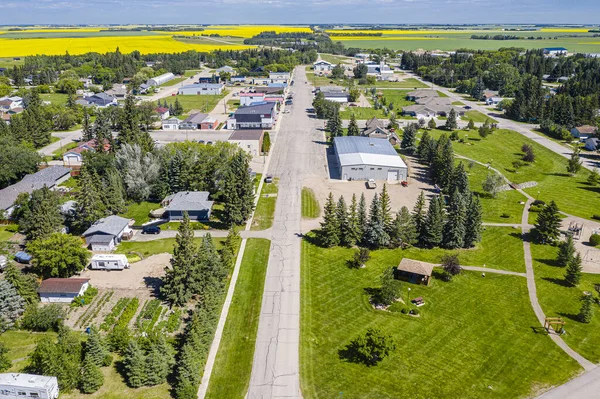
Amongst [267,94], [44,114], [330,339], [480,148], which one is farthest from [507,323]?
[267,94]

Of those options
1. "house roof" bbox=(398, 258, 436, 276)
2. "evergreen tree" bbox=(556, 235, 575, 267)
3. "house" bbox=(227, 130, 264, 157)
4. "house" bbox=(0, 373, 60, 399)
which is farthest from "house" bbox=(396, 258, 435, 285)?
"house" bbox=(227, 130, 264, 157)

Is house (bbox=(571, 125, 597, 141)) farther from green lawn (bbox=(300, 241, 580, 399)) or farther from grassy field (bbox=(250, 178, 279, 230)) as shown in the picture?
grassy field (bbox=(250, 178, 279, 230))

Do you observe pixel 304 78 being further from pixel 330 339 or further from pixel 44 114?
pixel 330 339

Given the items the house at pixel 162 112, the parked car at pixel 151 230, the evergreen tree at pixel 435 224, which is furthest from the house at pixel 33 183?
the evergreen tree at pixel 435 224

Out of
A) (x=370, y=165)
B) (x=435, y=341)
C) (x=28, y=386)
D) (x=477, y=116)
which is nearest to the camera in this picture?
(x=28, y=386)

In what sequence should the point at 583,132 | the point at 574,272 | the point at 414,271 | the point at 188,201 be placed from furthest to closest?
1. the point at 583,132
2. the point at 188,201
3. the point at 414,271
4. the point at 574,272

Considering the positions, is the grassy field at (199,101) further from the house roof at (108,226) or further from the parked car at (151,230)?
the house roof at (108,226)

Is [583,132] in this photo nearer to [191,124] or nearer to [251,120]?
[251,120]

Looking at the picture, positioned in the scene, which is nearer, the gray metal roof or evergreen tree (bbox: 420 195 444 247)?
evergreen tree (bbox: 420 195 444 247)

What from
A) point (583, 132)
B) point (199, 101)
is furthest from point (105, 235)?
point (583, 132)
